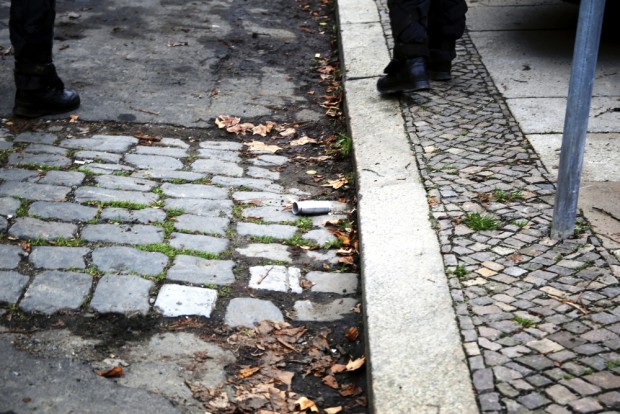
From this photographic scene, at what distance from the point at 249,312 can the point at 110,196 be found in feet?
4.35

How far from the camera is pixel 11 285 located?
12.2 ft

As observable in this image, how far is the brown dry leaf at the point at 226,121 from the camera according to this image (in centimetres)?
582

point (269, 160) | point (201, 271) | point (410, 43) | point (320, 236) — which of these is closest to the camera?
point (201, 271)

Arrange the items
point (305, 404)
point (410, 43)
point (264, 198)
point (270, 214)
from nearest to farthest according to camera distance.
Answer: point (305, 404) → point (270, 214) → point (264, 198) → point (410, 43)

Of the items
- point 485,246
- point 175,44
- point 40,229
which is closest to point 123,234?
point 40,229

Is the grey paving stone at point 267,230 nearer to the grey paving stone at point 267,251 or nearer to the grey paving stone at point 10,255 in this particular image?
the grey paving stone at point 267,251

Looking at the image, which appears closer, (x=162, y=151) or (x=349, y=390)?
(x=349, y=390)

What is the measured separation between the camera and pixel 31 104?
575cm

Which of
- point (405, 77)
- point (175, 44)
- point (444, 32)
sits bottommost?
point (175, 44)

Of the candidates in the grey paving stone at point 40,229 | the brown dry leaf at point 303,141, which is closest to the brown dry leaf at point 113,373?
the grey paving stone at point 40,229

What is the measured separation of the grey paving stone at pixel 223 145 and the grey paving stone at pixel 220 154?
0.14 ft

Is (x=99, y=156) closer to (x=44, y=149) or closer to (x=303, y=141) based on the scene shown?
(x=44, y=149)

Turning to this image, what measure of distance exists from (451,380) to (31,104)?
382cm

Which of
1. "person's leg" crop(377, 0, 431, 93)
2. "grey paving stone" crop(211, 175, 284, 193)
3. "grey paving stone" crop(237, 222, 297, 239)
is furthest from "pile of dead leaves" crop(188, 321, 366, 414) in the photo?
"person's leg" crop(377, 0, 431, 93)
